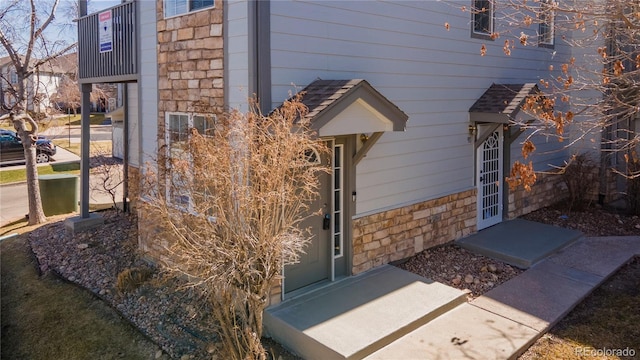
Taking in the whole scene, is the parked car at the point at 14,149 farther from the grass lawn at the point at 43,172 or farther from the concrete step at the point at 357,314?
the concrete step at the point at 357,314

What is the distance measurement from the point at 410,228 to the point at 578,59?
7796mm

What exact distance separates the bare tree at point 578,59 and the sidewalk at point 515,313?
6.17 ft

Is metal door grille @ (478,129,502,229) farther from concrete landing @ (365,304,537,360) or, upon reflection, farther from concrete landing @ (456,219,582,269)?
concrete landing @ (365,304,537,360)

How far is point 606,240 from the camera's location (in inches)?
392

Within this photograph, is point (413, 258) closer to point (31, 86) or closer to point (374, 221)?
point (374, 221)

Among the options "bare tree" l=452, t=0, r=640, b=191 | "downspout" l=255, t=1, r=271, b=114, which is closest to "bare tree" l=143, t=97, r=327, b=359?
"downspout" l=255, t=1, r=271, b=114

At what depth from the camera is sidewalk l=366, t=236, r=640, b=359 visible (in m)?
5.83

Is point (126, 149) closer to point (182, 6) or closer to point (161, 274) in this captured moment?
point (161, 274)

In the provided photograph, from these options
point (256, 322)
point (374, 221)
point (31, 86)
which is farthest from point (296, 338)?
point (31, 86)

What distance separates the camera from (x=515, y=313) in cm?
675

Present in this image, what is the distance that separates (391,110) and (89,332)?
532 cm

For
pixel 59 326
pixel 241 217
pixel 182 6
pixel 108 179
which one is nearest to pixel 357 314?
pixel 241 217

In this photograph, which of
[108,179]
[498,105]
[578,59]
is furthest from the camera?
[108,179]

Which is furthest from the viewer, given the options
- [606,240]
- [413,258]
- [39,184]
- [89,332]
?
[39,184]
